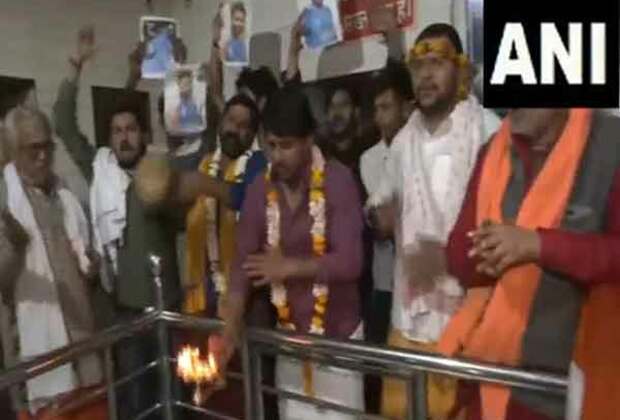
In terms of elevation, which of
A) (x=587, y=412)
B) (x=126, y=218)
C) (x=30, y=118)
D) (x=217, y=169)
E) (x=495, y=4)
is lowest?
(x=587, y=412)

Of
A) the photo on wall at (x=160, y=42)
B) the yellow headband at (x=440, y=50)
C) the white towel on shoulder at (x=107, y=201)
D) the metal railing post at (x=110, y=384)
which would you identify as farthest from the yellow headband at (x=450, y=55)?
the metal railing post at (x=110, y=384)

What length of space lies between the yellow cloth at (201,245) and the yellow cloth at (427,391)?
494 millimetres

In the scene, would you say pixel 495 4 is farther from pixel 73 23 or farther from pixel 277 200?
→ pixel 73 23


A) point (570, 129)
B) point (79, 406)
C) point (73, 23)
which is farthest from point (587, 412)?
point (73, 23)

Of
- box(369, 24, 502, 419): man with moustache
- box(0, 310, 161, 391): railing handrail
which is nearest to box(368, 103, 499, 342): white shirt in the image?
box(369, 24, 502, 419): man with moustache

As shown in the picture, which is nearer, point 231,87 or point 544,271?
point 544,271

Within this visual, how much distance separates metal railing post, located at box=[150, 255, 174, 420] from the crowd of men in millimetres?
32

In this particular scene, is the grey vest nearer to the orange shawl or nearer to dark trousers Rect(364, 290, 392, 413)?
the orange shawl

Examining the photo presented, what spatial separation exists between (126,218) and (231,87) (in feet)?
1.46

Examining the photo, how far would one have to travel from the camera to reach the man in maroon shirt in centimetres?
171

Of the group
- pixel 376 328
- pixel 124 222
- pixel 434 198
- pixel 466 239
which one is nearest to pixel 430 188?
pixel 434 198

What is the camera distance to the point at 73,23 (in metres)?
1.97

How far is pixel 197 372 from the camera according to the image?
204 centimetres

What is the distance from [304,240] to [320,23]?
48 cm
